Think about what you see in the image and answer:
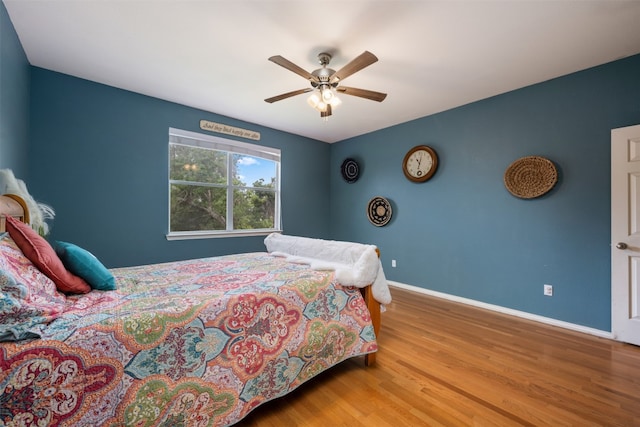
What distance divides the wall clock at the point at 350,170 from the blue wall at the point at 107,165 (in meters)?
2.24

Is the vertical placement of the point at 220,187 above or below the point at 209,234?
above

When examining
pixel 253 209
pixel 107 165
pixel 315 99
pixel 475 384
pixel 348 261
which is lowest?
pixel 475 384

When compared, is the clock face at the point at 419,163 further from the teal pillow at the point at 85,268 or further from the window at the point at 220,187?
the teal pillow at the point at 85,268

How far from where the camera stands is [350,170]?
15.6 ft

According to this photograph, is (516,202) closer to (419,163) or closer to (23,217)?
(419,163)

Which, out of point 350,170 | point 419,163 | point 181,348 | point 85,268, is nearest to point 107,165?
point 85,268

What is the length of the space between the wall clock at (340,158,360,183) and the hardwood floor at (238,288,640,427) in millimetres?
2803

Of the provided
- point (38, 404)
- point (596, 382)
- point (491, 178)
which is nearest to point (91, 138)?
point (38, 404)

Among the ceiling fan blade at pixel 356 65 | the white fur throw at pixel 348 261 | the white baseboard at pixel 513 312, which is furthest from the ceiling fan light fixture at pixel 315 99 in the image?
the white baseboard at pixel 513 312

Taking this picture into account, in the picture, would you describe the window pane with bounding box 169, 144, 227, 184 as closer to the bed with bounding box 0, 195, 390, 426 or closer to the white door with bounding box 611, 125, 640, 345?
the bed with bounding box 0, 195, 390, 426

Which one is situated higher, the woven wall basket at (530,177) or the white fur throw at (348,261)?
the woven wall basket at (530,177)

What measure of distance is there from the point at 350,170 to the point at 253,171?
5.80 feet

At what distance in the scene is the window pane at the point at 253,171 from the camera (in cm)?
399

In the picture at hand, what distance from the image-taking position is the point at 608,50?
2.24 metres
